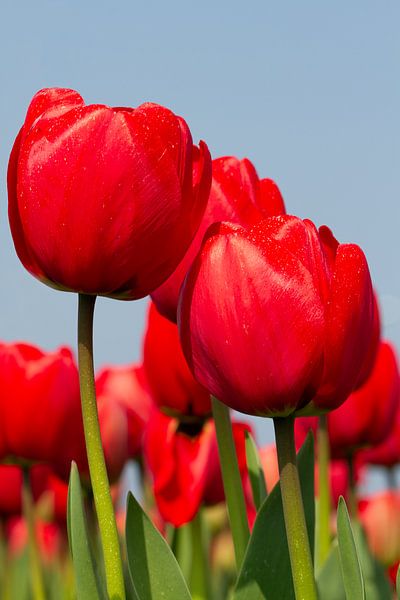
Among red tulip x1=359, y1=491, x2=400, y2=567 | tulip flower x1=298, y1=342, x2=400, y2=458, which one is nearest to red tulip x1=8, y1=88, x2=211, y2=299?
tulip flower x1=298, y1=342, x2=400, y2=458

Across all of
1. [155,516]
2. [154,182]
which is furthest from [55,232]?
[155,516]

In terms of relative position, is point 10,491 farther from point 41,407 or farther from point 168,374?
point 168,374

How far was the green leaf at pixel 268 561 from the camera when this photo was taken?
0.78m

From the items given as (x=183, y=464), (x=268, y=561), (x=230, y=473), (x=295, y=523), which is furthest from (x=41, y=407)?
(x=295, y=523)

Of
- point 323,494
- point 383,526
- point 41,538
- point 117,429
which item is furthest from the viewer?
point 41,538

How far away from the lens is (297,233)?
706 millimetres

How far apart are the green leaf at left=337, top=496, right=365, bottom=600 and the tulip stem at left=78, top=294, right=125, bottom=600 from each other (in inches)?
5.6

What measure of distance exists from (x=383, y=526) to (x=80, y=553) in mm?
1236

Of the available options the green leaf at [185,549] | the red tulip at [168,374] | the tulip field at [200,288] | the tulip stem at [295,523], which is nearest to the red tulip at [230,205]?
the tulip field at [200,288]

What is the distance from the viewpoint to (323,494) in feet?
3.91

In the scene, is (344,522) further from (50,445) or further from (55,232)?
(50,445)

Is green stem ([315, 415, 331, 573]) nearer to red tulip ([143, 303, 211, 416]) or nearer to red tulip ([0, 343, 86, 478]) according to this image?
red tulip ([143, 303, 211, 416])

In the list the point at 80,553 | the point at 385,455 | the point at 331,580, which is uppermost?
the point at 80,553

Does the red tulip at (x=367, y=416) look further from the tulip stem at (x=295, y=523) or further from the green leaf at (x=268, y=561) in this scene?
the tulip stem at (x=295, y=523)
